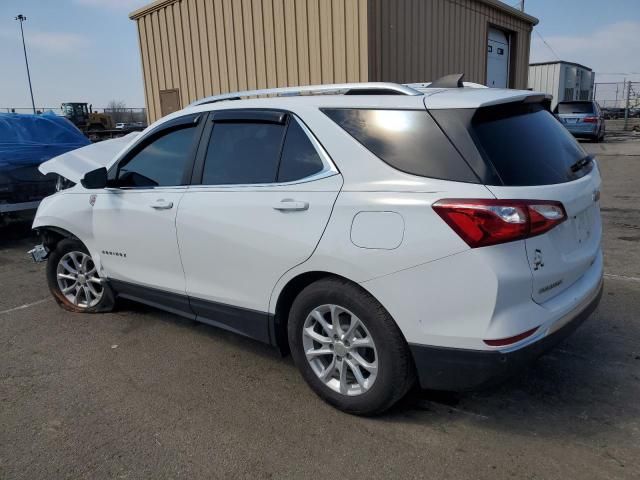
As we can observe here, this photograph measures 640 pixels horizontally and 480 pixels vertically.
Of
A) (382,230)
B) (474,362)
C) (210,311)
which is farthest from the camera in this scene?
(210,311)

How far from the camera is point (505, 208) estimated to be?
2.27m

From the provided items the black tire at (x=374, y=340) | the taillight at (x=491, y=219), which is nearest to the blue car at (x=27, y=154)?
the black tire at (x=374, y=340)

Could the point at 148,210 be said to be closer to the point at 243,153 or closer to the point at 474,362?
the point at 243,153

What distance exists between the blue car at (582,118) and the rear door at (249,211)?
20976 millimetres

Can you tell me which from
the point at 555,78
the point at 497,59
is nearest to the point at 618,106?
the point at 555,78

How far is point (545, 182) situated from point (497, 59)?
1052cm

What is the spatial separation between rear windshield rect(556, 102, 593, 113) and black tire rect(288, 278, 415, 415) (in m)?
22.0

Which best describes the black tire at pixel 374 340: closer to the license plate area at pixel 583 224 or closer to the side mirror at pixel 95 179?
the license plate area at pixel 583 224

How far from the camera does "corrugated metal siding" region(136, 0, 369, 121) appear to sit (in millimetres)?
7168

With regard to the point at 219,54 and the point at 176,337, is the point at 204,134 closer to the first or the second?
the point at 176,337

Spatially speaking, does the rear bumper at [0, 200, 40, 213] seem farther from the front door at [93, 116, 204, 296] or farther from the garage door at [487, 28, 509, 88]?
the garage door at [487, 28, 509, 88]

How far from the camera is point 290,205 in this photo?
9.16 ft

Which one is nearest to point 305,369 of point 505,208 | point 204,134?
point 505,208

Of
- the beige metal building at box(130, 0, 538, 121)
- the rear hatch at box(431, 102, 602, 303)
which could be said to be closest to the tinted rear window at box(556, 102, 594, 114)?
the beige metal building at box(130, 0, 538, 121)
